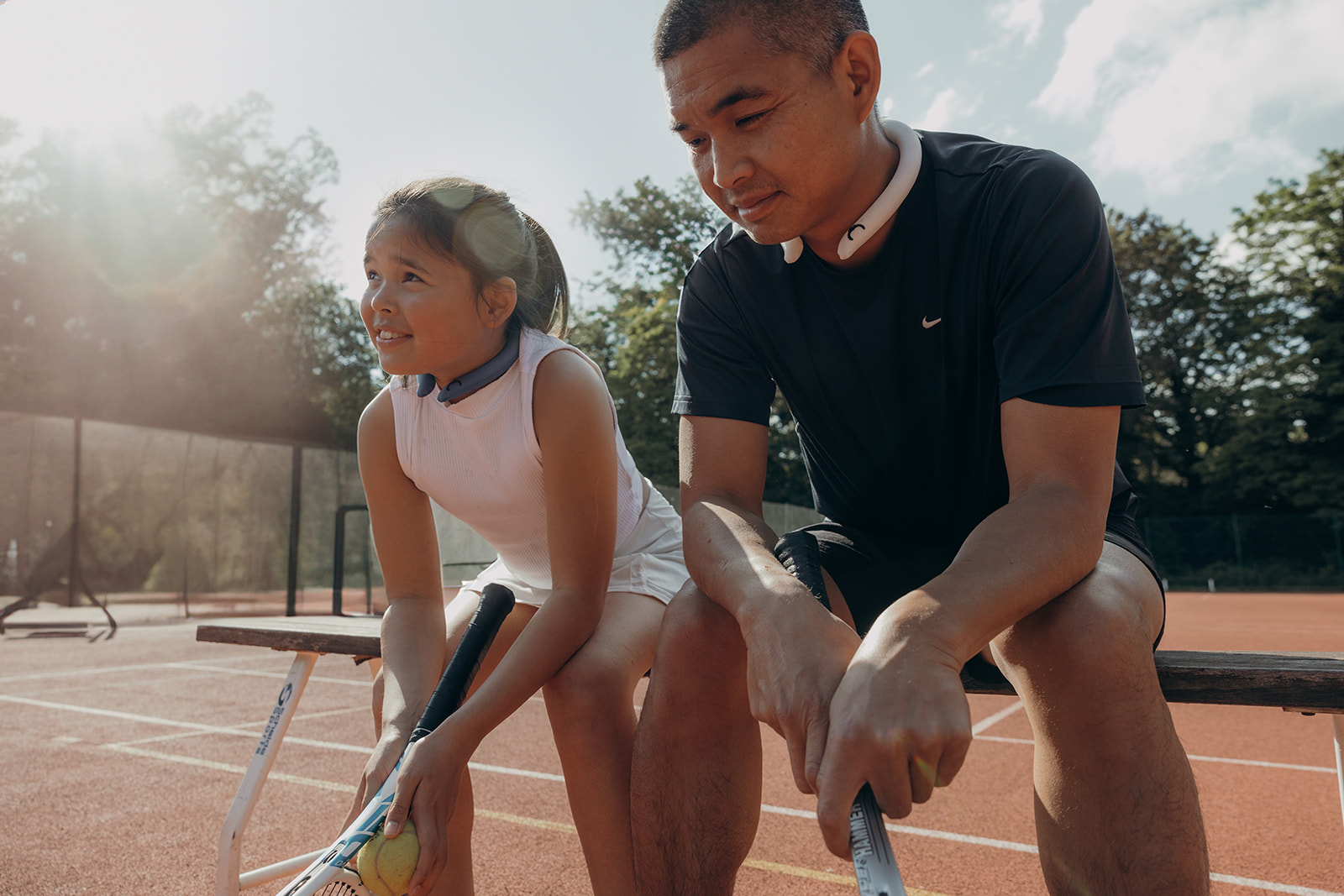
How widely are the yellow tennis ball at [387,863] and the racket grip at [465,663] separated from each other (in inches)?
7.2

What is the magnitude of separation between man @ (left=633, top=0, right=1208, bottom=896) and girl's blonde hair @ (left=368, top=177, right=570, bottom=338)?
1.78ft

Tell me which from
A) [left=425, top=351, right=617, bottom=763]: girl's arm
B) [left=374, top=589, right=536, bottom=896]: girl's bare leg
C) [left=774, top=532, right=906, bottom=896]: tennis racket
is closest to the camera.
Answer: [left=774, top=532, right=906, bottom=896]: tennis racket

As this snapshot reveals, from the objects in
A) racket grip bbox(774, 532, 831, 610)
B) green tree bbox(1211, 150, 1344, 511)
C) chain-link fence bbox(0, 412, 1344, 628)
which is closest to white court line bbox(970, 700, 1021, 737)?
racket grip bbox(774, 532, 831, 610)

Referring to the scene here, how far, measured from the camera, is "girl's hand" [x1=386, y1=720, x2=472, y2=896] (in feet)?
4.91

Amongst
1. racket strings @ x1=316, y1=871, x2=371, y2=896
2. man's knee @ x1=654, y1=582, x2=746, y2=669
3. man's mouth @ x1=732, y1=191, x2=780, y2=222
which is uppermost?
man's mouth @ x1=732, y1=191, x2=780, y2=222

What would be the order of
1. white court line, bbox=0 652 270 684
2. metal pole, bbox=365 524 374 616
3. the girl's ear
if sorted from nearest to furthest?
the girl's ear, white court line, bbox=0 652 270 684, metal pole, bbox=365 524 374 616

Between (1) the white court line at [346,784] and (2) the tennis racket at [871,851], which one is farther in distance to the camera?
(1) the white court line at [346,784]

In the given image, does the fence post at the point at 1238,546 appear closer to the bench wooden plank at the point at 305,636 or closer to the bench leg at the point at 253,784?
the bench wooden plank at the point at 305,636

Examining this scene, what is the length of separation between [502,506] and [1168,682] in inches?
55.9

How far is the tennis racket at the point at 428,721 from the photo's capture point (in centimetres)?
141

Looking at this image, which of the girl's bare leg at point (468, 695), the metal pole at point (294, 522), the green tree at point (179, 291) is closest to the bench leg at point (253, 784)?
the girl's bare leg at point (468, 695)

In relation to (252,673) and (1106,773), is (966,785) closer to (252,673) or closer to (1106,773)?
(1106,773)

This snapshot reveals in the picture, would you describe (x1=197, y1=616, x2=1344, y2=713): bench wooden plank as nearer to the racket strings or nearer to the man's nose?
the man's nose

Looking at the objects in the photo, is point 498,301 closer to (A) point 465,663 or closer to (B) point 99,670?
(A) point 465,663
